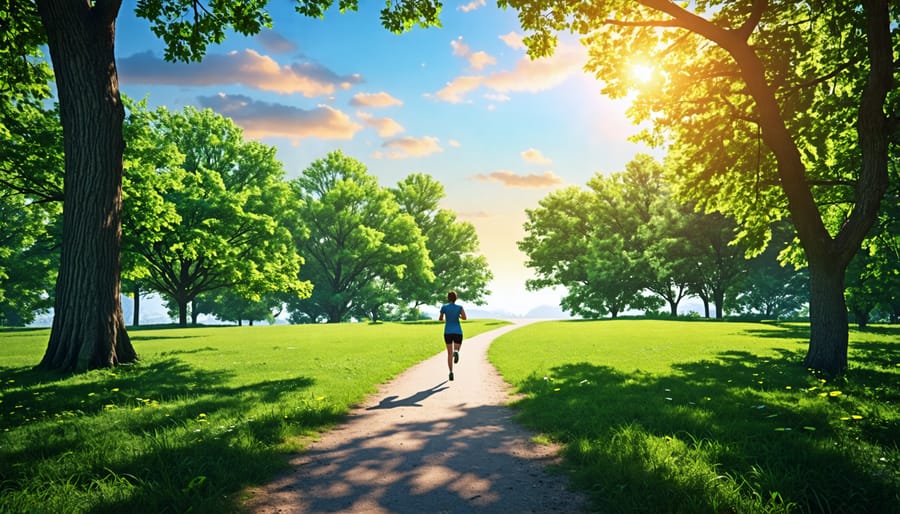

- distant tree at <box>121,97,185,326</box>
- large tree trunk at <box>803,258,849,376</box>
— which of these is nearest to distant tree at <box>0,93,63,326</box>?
distant tree at <box>121,97,185,326</box>

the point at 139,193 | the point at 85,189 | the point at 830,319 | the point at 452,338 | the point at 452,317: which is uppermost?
the point at 139,193

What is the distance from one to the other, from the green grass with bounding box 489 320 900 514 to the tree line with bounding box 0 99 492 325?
754 inches

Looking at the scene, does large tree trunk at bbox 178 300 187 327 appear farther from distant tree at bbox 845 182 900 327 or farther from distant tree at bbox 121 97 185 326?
distant tree at bbox 845 182 900 327

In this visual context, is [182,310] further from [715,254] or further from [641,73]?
[715,254]

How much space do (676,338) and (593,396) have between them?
53.6 ft

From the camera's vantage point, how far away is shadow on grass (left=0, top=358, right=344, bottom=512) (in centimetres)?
404

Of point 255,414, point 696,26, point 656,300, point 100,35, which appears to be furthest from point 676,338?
point 656,300

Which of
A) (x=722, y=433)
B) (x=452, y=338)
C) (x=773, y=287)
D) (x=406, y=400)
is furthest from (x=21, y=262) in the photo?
(x=773, y=287)

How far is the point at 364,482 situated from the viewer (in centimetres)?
474

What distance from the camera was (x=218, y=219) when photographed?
98.0 ft

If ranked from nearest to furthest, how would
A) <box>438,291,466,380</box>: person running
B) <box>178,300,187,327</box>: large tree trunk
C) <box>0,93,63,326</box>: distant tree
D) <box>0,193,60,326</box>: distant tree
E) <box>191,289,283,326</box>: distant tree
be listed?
<box>438,291,466,380</box>: person running, <box>0,93,63,326</box>: distant tree, <box>178,300,187,327</box>: large tree trunk, <box>0,193,60,326</box>: distant tree, <box>191,289,283,326</box>: distant tree

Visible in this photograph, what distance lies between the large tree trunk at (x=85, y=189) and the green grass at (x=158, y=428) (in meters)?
0.90

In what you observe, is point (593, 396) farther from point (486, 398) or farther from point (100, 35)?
point (100, 35)

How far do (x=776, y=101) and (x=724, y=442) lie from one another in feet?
39.8
